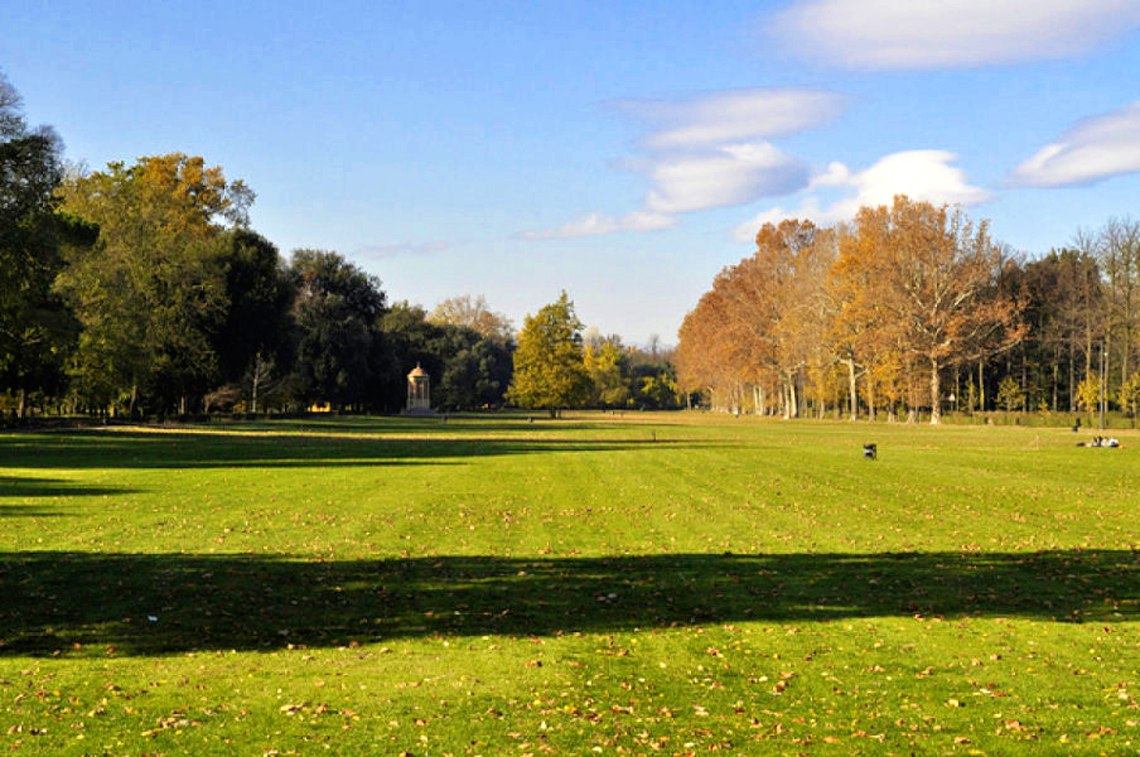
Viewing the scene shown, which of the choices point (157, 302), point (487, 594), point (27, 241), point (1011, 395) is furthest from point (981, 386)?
point (487, 594)

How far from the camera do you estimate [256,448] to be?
46.7m

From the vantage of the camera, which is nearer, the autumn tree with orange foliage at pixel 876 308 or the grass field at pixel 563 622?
the grass field at pixel 563 622

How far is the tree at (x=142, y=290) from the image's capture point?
→ 205ft

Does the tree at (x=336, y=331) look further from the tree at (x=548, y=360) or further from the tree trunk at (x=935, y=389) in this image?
the tree trunk at (x=935, y=389)

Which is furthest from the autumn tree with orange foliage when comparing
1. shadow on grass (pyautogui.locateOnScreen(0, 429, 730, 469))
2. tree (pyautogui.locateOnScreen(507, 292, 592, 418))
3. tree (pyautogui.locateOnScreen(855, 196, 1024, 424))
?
shadow on grass (pyautogui.locateOnScreen(0, 429, 730, 469))

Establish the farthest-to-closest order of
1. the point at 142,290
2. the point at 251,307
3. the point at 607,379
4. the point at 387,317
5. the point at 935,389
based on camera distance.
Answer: the point at 607,379
the point at 387,317
the point at 935,389
the point at 251,307
the point at 142,290

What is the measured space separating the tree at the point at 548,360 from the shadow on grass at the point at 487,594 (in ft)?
309

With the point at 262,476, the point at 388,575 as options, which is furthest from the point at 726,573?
the point at 262,476

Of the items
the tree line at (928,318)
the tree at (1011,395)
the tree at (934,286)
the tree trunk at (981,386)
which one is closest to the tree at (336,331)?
the tree line at (928,318)

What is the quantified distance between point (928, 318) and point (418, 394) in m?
62.8

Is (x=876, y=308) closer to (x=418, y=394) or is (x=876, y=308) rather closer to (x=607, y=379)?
(x=418, y=394)

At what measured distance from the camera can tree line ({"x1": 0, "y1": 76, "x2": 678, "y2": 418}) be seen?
46906 millimetres

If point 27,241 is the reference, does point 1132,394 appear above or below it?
below

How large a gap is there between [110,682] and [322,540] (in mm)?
9018
